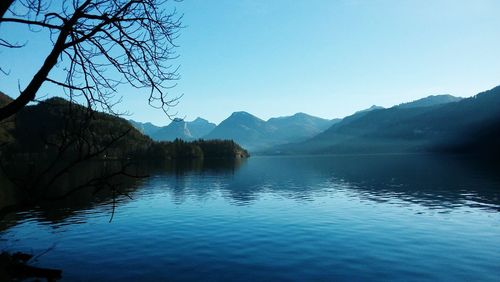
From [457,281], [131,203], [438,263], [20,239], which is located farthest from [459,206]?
[20,239]

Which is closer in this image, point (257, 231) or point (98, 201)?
point (257, 231)

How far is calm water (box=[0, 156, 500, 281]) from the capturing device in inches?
1164

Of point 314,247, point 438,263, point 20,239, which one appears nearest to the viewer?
point 438,263

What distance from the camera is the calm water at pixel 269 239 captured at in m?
29.6

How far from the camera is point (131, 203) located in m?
72.8

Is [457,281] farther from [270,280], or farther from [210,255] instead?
[210,255]

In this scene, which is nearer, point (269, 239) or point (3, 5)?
point (3, 5)

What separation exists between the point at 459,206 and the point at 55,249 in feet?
200

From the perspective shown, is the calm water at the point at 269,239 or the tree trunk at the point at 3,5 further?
the calm water at the point at 269,239

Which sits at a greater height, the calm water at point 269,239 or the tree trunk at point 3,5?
the tree trunk at point 3,5

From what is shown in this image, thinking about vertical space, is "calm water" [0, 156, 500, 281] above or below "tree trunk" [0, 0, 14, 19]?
below

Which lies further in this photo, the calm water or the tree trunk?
the calm water

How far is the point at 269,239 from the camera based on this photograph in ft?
134

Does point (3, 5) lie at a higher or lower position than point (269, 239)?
higher
